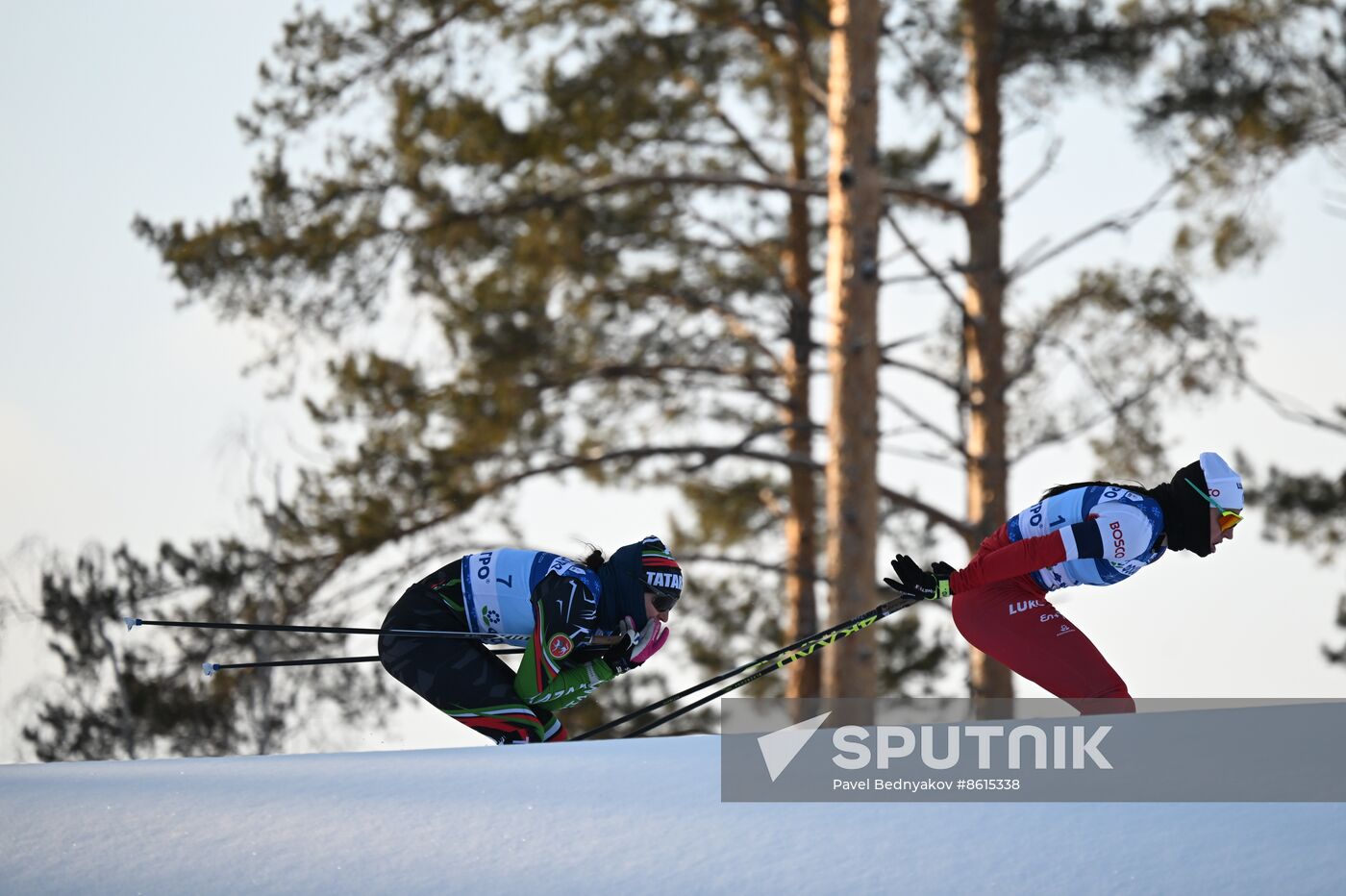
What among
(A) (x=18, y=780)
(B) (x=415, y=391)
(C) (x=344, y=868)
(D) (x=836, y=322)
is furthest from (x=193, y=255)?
(C) (x=344, y=868)

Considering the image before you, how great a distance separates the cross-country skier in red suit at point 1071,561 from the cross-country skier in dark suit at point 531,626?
91 centimetres

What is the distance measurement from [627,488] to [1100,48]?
5.62 m

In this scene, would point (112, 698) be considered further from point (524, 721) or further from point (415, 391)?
point (524, 721)

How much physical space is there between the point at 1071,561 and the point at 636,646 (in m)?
1.58

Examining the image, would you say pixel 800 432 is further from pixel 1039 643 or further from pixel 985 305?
pixel 1039 643

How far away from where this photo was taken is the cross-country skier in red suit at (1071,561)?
555 centimetres

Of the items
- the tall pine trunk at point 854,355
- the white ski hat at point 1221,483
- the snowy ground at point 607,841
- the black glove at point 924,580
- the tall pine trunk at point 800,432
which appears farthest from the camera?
the tall pine trunk at point 800,432

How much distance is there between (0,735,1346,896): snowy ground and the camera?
13.7 ft

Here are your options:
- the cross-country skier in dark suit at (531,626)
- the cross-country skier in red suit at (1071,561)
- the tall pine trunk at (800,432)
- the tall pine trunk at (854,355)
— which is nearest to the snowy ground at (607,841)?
the cross-country skier in dark suit at (531,626)

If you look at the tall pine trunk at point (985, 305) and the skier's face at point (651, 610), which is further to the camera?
the tall pine trunk at point (985, 305)

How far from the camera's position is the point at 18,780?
19.1ft

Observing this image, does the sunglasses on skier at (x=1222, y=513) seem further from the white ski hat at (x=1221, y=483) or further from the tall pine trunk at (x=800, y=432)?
the tall pine trunk at (x=800, y=432)

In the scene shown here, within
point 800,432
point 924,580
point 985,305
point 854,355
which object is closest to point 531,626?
point 924,580

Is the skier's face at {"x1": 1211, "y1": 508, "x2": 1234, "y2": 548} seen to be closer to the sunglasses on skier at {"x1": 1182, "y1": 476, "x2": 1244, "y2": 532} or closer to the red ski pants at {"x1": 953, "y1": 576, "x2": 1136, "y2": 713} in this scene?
the sunglasses on skier at {"x1": 1182, "y1": 476, "x2": 1244, "y2": 532}
